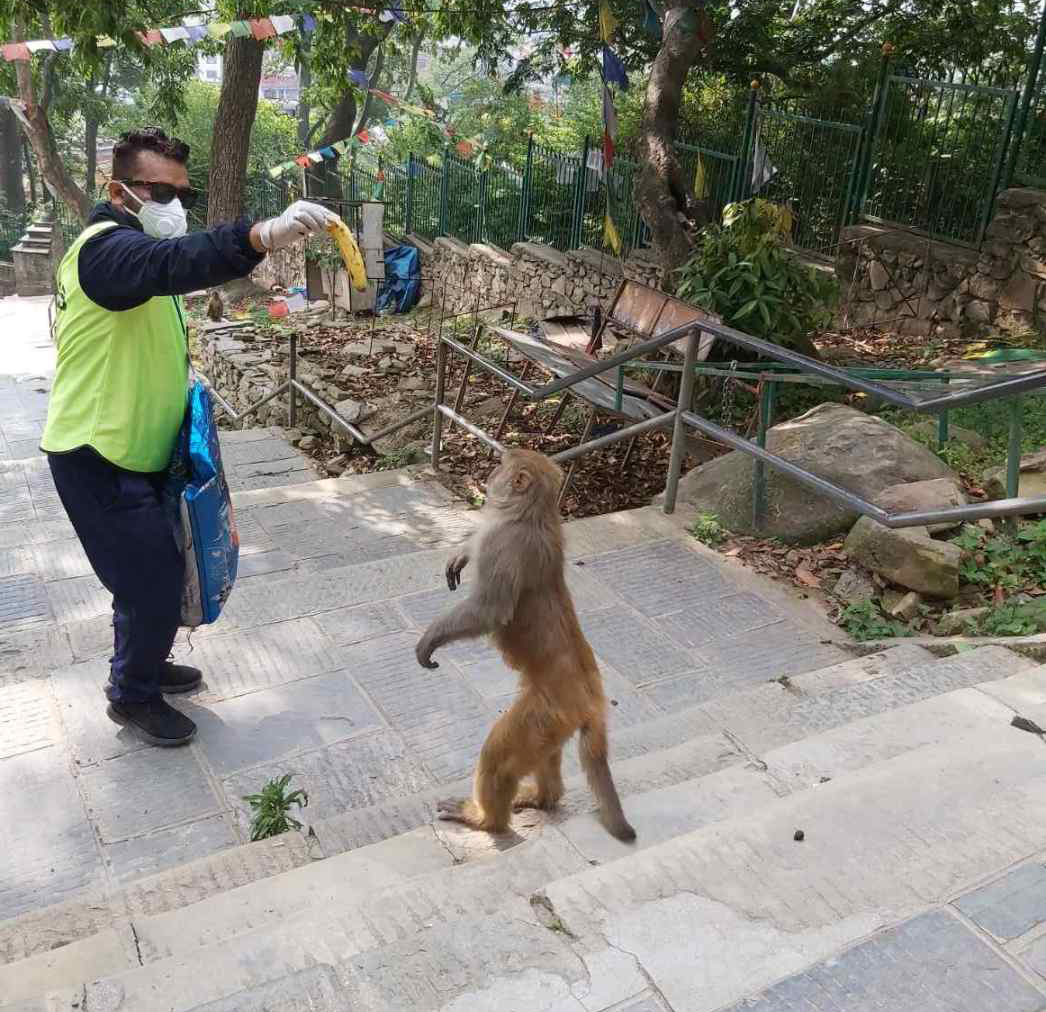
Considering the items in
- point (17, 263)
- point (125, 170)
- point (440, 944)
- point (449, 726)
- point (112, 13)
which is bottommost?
point (17, 263)

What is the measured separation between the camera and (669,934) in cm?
213

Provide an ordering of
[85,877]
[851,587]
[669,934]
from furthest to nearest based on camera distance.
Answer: [851,587] → [85,877] → [669,934]

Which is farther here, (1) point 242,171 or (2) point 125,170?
(1) point 242,171

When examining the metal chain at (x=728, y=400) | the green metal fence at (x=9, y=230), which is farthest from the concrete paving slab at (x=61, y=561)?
the green metal fence at (x=9, y=230)

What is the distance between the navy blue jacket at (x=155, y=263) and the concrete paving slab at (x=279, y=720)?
164cm

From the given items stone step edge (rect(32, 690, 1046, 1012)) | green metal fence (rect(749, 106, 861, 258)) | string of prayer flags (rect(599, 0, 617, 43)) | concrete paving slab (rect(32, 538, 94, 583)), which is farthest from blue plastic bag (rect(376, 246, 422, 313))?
stone step edge (rect(32, 690, 1046, 1012))

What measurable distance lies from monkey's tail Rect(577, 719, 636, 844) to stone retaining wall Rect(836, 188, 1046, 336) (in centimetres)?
789

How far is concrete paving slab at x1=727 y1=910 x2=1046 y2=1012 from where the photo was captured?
6.29 feet

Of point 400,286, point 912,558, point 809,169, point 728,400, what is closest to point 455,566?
point 912,558

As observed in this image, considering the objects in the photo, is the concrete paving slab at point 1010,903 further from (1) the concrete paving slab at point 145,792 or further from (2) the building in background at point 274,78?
(2) the building in background at point 274,78

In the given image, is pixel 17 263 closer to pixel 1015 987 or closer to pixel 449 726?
pixel 449 726

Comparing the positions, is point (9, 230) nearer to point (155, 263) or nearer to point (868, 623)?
point (155, 263)

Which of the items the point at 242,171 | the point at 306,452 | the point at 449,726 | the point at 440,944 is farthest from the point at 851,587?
the point at 242,171

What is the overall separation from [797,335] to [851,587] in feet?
12.2
